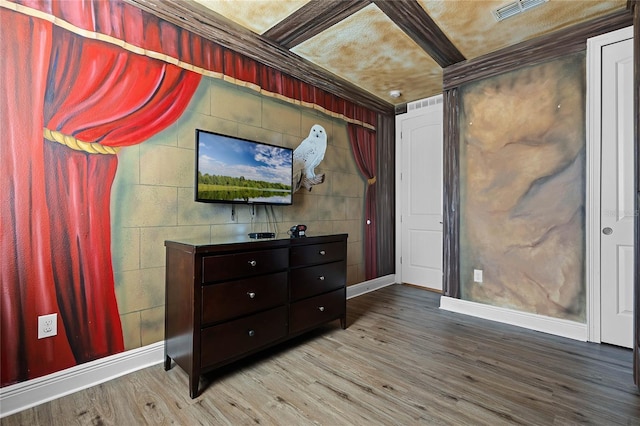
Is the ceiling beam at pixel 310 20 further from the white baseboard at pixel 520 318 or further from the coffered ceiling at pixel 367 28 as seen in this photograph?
the white baseboard at pixel 520 318

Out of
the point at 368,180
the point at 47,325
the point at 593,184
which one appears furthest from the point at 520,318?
the point at 47,325

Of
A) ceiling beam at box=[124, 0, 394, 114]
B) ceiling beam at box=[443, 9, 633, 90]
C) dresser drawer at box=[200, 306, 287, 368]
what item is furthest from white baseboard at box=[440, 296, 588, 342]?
ceiling beam at box=[124, 0, 394, 114]

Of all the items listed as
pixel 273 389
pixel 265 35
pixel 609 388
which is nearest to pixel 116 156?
pixel 265 35

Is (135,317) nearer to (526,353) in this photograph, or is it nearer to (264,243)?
(264,243)

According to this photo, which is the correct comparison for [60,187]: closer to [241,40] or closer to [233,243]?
[233,243]

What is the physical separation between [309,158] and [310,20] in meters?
1.19

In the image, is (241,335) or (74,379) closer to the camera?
(74,379)

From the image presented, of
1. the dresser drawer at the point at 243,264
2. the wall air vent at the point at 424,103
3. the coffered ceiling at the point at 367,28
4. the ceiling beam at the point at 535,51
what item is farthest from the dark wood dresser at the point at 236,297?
the wall air vent at the point at 424,103

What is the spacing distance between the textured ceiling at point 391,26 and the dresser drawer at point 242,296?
1983 mm

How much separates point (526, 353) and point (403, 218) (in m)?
2.30

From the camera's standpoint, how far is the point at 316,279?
2414mm

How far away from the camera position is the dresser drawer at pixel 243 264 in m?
1.75

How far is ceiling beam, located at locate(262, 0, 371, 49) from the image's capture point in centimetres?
219

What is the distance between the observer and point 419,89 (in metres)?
3.73
